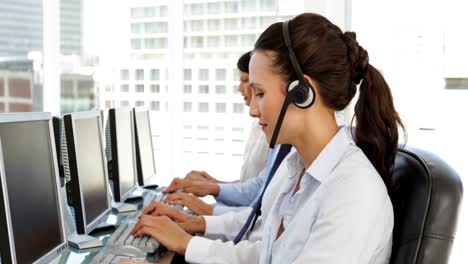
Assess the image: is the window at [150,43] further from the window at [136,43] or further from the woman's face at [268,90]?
the woman's face at [268,90]

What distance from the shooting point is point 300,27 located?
98cm

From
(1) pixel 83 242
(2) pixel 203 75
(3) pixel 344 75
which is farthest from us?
(2) pixel 203 75

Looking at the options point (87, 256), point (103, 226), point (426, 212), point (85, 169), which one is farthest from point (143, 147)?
point (426, 212)

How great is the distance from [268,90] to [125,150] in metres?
1.07

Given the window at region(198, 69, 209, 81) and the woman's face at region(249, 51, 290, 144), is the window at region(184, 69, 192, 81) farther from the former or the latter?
the woman's face at region(249, 51, 290, 144)

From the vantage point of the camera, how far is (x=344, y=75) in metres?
0.99

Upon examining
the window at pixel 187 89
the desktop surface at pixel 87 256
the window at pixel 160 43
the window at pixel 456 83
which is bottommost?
the desktop surface at pixel 87 256

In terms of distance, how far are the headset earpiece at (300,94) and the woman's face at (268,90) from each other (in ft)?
0.12

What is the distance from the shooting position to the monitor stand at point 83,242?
140cm

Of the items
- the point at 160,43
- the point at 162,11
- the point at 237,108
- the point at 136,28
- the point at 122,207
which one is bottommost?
the point at 122,207

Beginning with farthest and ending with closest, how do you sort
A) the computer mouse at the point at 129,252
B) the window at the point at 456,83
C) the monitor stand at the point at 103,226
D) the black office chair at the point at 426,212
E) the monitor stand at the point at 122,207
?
the window at the point at 456,83, the monitor stand at the point at 122,207, the monitor stand at the point at 103,226, the computer mouse at the point at 129,252, the black office chair at the point at 426,212

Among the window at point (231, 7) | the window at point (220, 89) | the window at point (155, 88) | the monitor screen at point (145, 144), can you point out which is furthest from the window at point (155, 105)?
the monitor screen at point (145, 144)

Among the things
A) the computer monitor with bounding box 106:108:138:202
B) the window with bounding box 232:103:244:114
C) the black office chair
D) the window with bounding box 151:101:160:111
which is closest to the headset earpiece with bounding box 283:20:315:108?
the black office chair

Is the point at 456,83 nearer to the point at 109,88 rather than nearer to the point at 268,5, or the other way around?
the point at 268,5
